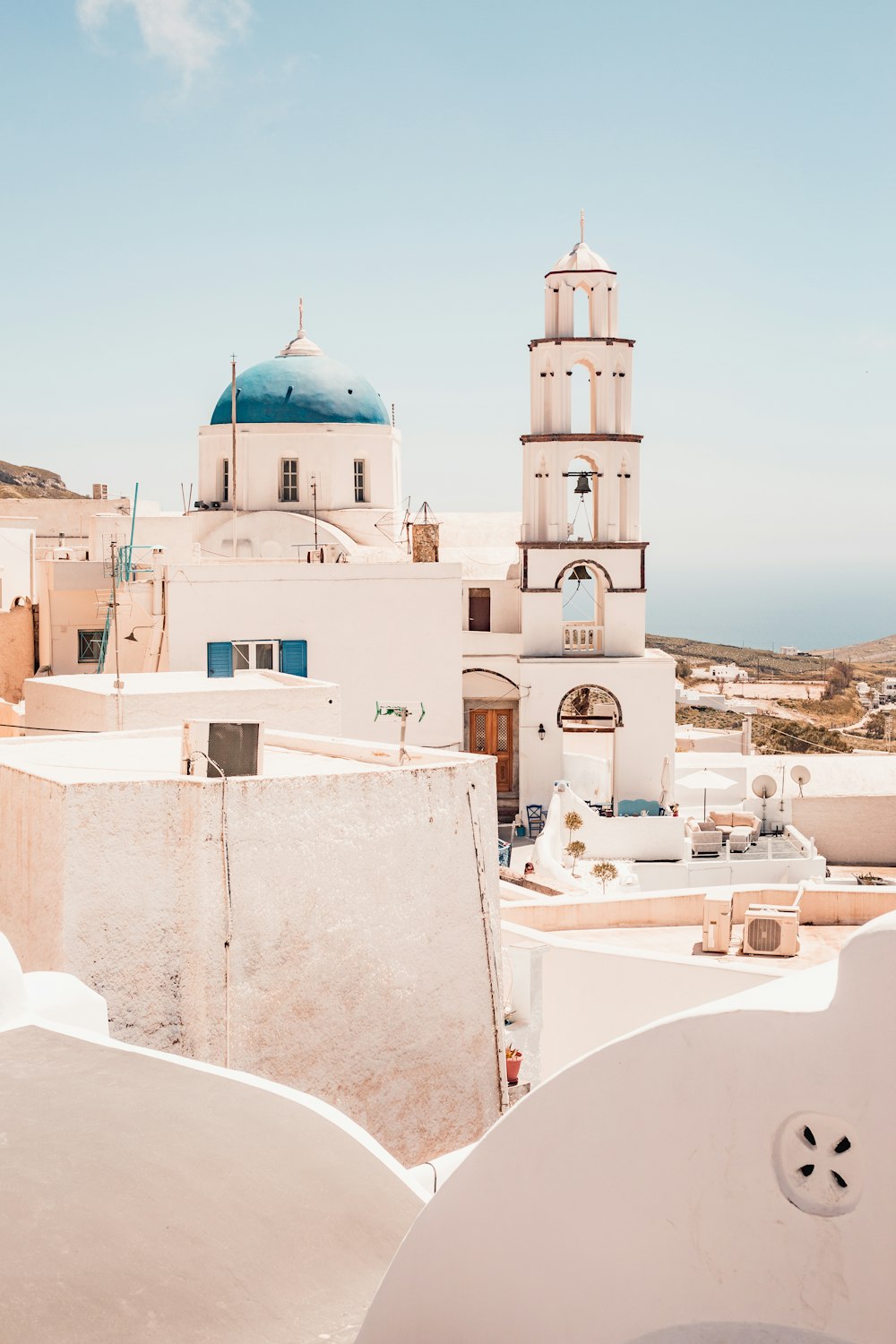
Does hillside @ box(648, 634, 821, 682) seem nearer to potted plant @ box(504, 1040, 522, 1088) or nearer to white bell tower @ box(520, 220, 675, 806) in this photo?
white bell tower @ box(520, 220, 675, 806)

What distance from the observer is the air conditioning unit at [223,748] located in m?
Answer: 8.23

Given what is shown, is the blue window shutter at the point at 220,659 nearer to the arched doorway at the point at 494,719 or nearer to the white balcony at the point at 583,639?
the arched doorway at the point at 494,719

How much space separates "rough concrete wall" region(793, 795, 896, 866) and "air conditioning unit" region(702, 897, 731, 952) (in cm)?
1282

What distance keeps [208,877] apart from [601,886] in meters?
10.7

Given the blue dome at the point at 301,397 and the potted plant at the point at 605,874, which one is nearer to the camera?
the potted plant at the point at 605,874

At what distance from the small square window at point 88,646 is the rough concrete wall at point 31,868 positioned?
556 inches

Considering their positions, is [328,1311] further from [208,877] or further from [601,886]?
[601,886]

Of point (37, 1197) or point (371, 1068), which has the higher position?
point (37, 1197)

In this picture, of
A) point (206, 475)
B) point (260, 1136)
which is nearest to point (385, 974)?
point (260, 1136)

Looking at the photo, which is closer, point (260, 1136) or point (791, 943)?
point (260, 1136)

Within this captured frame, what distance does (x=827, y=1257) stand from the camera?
2.77 m

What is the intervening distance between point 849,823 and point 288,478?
13332 mm

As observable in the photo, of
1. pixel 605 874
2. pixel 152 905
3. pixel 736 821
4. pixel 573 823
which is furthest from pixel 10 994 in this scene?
pixel 736 821

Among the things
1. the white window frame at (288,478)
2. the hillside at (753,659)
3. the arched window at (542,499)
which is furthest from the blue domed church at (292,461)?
the hillside at (753,659)
